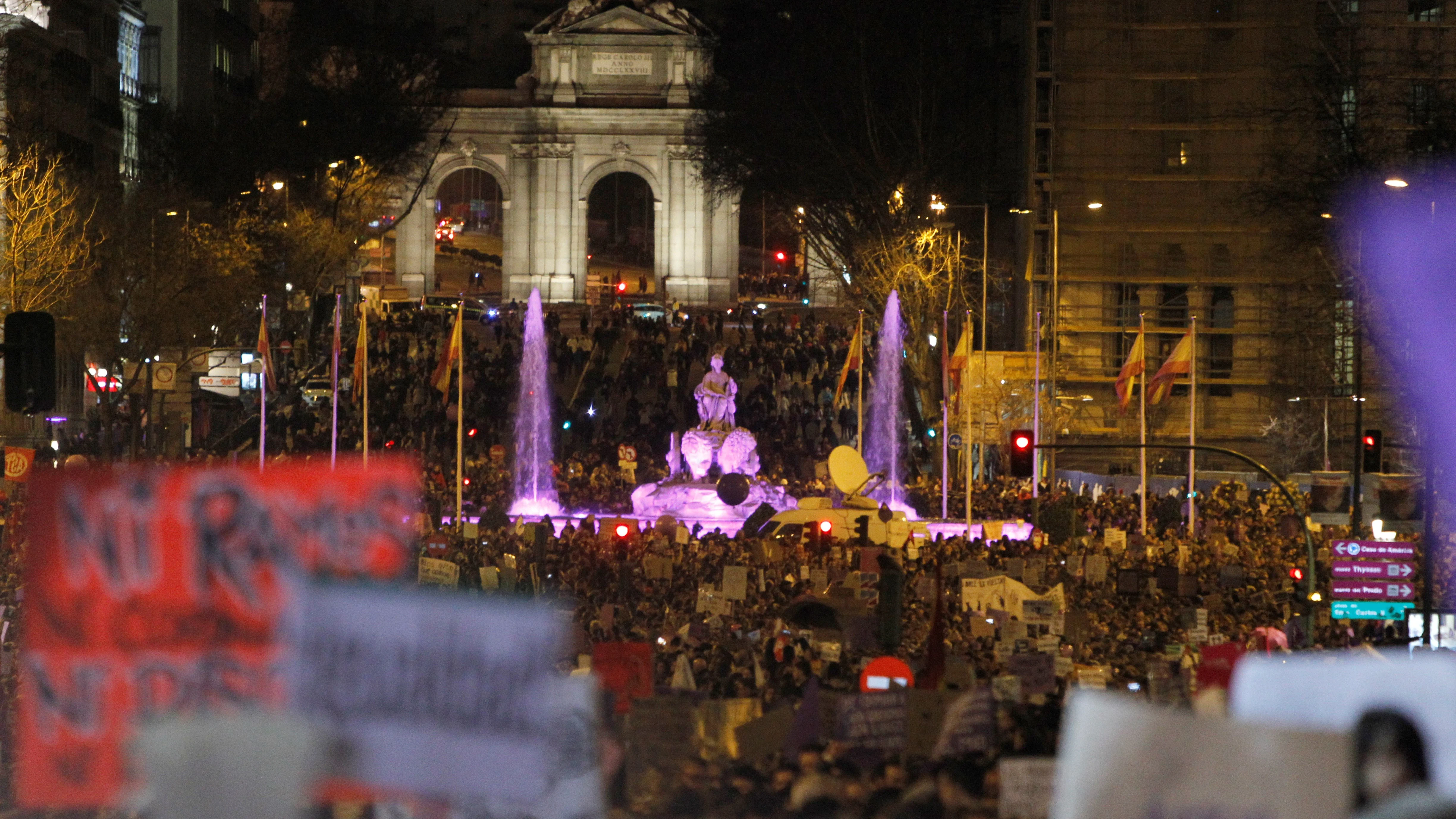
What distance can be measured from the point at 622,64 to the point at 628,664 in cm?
8619

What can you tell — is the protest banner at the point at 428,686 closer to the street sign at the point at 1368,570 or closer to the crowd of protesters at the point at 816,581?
the crowd of protesters at the point at 816,581

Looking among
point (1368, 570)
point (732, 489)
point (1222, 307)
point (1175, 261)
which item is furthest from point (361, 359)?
point (1368, 570)

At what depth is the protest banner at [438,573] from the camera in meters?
19.8

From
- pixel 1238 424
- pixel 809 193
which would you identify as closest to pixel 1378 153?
pixel 1238 424

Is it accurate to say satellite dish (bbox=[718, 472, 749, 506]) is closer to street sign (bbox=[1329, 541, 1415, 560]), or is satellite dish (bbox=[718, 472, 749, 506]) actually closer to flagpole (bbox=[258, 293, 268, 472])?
flagpole (bbox=[258, 293, 268, 472])

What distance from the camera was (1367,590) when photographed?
846 inches

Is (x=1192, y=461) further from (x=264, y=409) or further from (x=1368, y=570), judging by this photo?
(x=264, y=409)

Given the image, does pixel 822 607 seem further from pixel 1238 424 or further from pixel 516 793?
pixel 1238 424

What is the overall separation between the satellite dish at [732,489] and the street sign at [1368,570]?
1775 cm

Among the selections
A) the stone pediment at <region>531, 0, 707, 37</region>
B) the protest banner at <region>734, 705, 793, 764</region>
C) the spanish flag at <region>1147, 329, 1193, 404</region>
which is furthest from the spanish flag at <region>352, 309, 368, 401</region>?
the stone pediment at <region>531, 0, 707, 37</region>

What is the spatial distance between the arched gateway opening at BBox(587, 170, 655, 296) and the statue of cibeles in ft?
204

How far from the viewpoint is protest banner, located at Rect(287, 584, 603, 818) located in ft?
22.0

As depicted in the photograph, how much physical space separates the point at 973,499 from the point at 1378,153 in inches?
405

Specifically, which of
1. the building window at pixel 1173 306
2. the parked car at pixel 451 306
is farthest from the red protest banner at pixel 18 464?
the parked car at pixel 451 306
